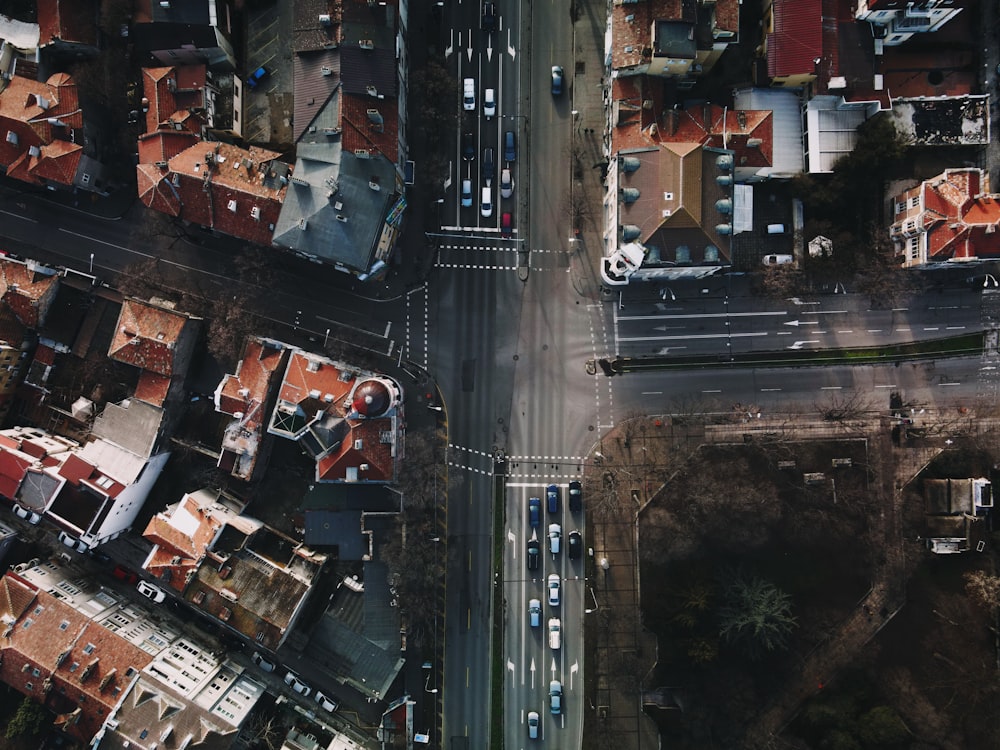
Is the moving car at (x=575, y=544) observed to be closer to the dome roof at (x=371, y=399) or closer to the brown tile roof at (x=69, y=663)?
the dome roof at (x=371, y=399)

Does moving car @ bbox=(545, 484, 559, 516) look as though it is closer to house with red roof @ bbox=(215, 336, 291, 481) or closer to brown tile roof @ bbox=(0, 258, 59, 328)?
house with red roof @ bbox=(215, 336, 291, 481)

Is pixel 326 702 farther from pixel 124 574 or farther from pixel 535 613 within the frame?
pixel 124 574

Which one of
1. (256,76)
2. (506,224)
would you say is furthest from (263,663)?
(256,76)

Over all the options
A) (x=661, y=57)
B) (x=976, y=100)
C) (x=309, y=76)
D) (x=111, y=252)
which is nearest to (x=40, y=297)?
(x=111, y=252)

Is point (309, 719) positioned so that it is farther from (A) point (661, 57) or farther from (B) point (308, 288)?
(A) point (661, 57)

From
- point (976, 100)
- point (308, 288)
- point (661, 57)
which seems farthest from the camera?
point (308, 288)

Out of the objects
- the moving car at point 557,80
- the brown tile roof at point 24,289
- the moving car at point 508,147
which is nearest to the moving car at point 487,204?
the moving car at point 508,147

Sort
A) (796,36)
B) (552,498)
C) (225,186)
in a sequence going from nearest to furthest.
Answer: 1. (796,36)
2. (225,186)
3. (552,498)
